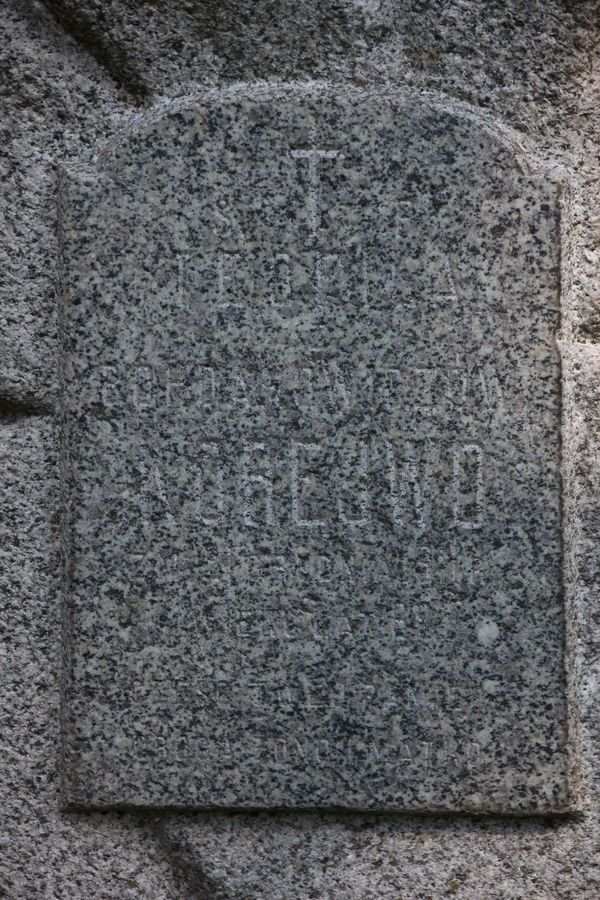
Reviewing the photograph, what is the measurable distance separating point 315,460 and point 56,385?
46cm

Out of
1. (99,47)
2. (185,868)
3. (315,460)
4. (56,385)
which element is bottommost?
(185,868)

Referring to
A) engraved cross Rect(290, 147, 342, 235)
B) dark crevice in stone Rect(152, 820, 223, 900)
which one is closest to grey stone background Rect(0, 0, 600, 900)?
dark crevice in stone Rect(152, 820, 223, 900)

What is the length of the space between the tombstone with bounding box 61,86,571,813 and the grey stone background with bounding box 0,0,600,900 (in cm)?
8

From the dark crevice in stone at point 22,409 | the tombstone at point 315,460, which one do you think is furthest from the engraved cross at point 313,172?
the dark crevice in stone at point 22,409

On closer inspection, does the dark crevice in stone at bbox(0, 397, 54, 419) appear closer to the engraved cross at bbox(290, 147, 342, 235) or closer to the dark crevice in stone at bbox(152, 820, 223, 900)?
the engraved cross at bbox(290, 147, 342, 235)

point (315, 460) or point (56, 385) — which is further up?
point (56, 385)

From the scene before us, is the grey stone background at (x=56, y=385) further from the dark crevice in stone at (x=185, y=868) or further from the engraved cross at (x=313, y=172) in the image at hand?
the engraved cross at (x=313, y=172)

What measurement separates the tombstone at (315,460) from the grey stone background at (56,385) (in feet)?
0.25

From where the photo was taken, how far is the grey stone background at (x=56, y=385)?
56.5 inches

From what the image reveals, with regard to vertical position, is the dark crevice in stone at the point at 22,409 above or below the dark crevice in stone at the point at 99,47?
below

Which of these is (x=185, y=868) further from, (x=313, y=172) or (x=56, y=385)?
(x=313, y=172)

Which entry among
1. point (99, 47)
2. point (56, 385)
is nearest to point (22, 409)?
point (56, 385)

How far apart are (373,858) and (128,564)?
0.63m

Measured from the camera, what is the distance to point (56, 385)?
1.48m
